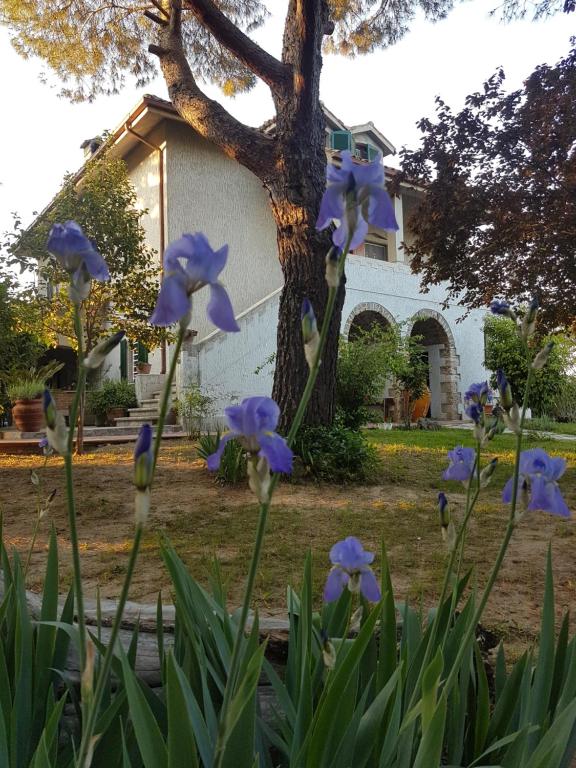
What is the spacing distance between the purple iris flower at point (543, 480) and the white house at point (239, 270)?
9327 millimetres

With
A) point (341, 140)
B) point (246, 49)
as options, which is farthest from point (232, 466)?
point (341, 140)

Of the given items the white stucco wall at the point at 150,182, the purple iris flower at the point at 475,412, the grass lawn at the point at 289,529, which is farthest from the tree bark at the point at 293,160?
the white stucco wall at the point at 150,182

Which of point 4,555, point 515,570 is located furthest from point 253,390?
point 4,555

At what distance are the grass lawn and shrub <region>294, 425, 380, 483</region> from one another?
0.20 meters

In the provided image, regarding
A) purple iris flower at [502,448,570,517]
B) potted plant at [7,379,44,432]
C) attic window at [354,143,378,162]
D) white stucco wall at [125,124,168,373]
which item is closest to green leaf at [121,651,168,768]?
purple iris flower at [502,448,570,517]

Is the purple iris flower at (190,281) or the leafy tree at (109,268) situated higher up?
the leafy tree at (109,268)

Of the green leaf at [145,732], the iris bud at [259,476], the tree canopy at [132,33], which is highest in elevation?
the tree canopy at [132,33]

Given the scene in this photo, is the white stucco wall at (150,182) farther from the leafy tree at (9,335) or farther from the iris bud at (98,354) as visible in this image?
the iris bud at (98,354)

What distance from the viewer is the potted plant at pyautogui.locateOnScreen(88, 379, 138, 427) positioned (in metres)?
11.3

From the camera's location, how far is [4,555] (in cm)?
121

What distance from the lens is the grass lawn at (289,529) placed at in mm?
2848

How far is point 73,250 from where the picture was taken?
64 centimetres

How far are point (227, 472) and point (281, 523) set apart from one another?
1.24 metres

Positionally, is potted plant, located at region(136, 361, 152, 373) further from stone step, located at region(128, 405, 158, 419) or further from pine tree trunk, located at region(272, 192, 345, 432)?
pine tree trunk, located at region(272, 192, 345, 432)
